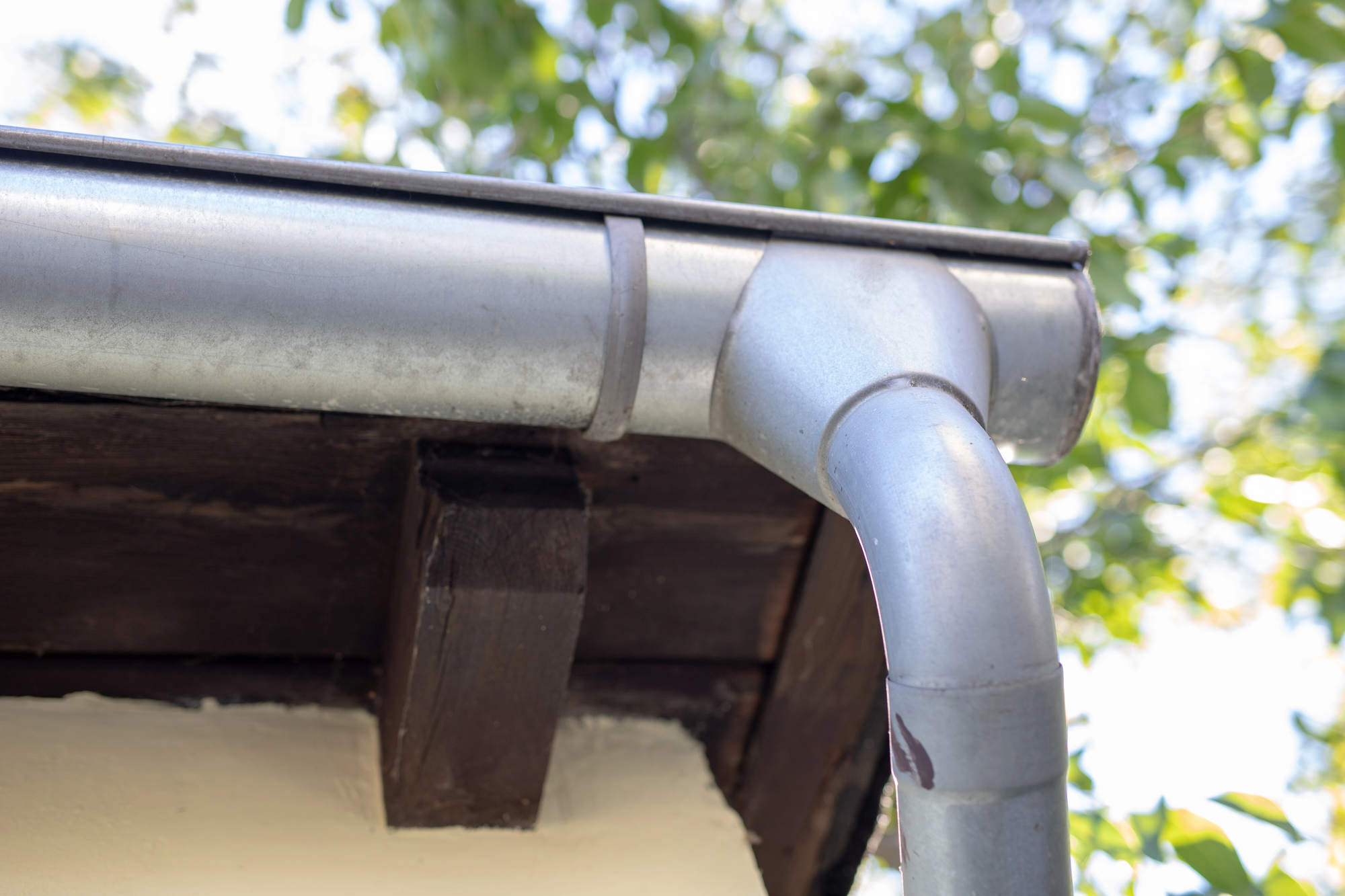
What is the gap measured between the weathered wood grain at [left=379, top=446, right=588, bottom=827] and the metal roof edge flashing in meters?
0.25

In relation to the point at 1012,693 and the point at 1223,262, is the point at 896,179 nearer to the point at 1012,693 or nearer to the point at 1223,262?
the point at 1012,693

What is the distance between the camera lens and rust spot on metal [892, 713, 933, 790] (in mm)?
550

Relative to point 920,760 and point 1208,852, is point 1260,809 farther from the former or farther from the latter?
point 920,760

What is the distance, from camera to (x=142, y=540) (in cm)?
85

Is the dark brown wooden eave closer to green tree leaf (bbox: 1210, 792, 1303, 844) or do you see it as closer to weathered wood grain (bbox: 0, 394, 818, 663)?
weathered wood grain (bbox: 0, 394, 818, 663)

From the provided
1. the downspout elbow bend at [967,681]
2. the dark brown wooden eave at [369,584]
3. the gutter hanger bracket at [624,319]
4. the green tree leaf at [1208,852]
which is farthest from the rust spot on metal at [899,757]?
the green tree leaf at [1208,852]

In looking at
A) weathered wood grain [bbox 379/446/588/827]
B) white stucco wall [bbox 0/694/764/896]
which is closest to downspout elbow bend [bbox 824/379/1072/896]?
weathered wood grain [bbox 379/446/588/827]

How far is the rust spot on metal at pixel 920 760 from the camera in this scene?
55 centimetres

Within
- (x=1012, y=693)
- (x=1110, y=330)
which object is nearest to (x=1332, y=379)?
(x=1110, y=330)

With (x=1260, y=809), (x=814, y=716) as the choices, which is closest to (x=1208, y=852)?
(x=1260, y=809)

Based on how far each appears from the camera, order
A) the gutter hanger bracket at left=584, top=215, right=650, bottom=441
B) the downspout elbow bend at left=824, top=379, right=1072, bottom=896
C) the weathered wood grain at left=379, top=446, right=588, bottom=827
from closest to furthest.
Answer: the downspout elbow bend at left=824, top=379, right=1072, bottom=896
the gutter hanger bracket at left=584, top=215, right=650, bottom=441
the weathered wood grain at left=379, top=446, right=588, bottom=827

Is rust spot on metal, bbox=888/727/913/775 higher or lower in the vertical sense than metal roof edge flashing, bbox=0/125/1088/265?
lower

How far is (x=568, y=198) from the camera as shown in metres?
0.70

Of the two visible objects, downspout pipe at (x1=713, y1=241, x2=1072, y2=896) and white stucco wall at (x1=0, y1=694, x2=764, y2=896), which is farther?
white stucco wall at (x1=0, y1=694, x2=764, y2=896)
